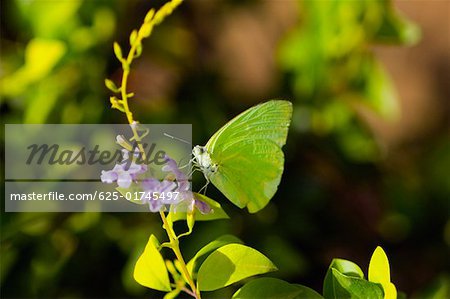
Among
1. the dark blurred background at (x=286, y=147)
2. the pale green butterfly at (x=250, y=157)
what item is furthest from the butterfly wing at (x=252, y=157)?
the dark blurred background at (x=286, y=147)

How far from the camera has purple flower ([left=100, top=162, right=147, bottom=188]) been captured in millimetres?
568

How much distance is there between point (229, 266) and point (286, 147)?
2.88ft

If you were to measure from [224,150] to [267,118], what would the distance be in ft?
0.16

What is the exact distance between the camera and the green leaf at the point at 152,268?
0.61 meters

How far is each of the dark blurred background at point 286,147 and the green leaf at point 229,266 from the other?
56 cm

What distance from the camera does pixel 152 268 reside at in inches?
24.5

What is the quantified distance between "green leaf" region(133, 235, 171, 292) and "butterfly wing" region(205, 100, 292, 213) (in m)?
0.08

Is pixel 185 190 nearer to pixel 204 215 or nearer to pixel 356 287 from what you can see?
pixel 204 215

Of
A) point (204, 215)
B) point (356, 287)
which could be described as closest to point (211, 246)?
point (204, 215)

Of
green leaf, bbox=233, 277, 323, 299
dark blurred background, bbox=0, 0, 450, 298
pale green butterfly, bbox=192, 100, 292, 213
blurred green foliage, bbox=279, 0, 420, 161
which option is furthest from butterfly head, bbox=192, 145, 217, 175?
blurred green foliage, bbox=279, 0, 420, 161

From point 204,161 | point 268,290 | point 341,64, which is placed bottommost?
point 268,290

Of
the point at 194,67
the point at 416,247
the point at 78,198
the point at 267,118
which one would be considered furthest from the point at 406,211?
the point at 267,118

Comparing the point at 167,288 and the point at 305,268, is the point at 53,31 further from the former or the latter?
the point at 167,288

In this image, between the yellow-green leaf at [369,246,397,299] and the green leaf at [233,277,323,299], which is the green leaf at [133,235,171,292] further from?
the yellow-green leaf at [369,246,397,299]
